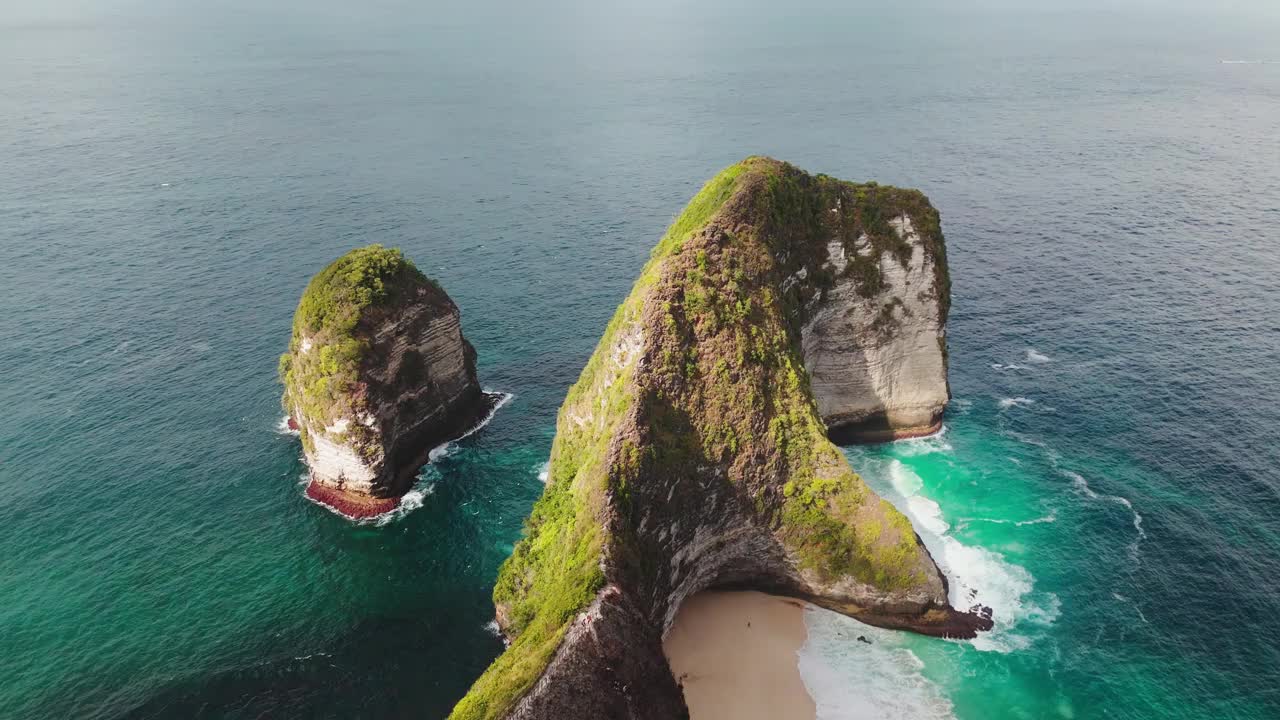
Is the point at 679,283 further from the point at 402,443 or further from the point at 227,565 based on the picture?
the point at 227,565

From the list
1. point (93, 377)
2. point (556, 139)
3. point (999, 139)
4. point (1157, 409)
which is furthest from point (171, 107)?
point (1157, 409)

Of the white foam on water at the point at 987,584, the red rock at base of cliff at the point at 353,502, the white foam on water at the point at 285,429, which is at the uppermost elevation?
the white foam on water at the point at 285,429

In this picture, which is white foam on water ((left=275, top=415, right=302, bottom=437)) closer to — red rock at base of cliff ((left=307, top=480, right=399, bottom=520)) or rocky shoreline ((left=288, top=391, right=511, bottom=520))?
rocky shoreline ((left=288, top=391, right=511, bottom=520))

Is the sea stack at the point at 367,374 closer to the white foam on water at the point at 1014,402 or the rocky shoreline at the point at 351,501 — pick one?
the rocky shoreline at the point at 351,501

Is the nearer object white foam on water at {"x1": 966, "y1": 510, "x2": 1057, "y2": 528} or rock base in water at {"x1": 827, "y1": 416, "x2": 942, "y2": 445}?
white foam on water at {"x1": 966, "y1": 510, "x2": 1057, "y2": 528}

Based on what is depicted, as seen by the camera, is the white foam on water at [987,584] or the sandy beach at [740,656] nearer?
the sandy beach at [740,656]

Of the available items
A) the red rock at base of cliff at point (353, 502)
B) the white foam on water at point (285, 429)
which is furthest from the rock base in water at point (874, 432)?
the white foam on water at point (285, 429)

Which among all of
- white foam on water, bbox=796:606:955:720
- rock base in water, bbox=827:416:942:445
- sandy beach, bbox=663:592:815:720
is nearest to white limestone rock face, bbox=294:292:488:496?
sandy beach, bbox=663:592:815:720
